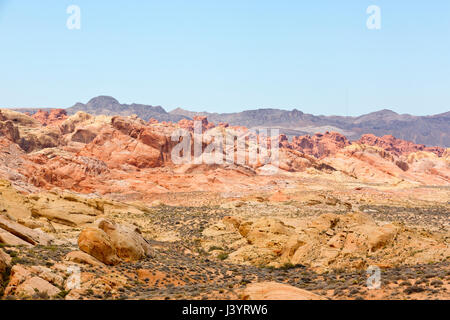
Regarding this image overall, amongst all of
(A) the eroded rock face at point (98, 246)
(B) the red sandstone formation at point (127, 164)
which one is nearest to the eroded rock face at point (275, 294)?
(A) the eroded rock face at point (98, 246)

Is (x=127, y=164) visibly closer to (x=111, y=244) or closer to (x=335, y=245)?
(x=111, y=244)

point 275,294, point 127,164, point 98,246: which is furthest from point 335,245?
point 127,164

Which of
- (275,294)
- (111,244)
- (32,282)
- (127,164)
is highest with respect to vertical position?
(275,294)

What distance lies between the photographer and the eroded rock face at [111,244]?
2241 centimetres

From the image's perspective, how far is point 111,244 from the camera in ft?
77.4

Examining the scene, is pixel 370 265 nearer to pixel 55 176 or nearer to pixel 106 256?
pixel 106 256

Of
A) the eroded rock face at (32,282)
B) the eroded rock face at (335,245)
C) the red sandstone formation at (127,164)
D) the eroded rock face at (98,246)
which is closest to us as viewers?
the eroded rock face at (32,282)

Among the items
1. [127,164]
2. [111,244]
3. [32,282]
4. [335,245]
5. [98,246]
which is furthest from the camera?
[127,164]

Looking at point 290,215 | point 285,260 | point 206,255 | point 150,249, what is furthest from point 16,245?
point 290,215

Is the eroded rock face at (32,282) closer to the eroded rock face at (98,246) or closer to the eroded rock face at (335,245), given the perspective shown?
the eroded rock face at (98,246)

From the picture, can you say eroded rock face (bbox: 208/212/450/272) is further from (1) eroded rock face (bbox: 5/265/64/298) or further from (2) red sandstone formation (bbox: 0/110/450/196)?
(2) red sandstone formation (bbox: 0/110/450/196)

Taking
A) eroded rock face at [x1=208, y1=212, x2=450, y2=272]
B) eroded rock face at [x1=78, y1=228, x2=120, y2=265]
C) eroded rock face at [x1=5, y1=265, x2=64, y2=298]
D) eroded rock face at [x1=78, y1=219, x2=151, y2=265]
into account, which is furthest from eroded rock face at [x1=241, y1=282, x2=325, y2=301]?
eroded rock face at [x1=78, y1=219, x2=151, y2=265]

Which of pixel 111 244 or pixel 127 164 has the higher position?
pixel 127 164

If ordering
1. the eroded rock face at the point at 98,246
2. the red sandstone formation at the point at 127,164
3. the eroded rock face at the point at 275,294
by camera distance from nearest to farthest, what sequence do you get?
1. the eroded rock face at the point at 275,294
2. the eroded rock face at the point at 98,246
3. the red sandstone formation at the point at 127,164
